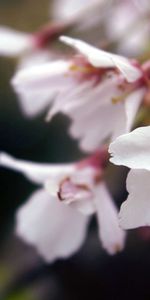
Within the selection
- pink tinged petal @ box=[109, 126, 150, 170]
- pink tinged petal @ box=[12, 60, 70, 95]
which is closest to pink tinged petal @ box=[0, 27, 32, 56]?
pink tinged petal @ box=[12, 60, 70, 95]

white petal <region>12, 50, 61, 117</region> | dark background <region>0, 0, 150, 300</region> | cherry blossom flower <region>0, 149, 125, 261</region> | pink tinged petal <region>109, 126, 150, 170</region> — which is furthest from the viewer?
dark background <region>0, 0, 150, 300</region>

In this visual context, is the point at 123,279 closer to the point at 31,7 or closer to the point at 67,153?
the point at 67,153

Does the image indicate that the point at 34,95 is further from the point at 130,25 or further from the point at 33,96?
the point at 130,25

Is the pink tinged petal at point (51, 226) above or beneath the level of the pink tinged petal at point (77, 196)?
beneath

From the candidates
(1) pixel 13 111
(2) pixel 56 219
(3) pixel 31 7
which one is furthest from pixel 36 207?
(3) pixel 31 7

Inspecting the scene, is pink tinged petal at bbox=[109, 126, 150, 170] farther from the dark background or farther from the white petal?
the dark background

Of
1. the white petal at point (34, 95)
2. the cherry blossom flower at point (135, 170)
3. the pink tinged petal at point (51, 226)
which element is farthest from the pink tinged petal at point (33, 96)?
the cherry blossom flower at point (135, 170)

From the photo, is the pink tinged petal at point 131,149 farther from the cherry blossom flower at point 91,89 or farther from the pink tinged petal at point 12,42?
the pink tinged petal at point 12,42
